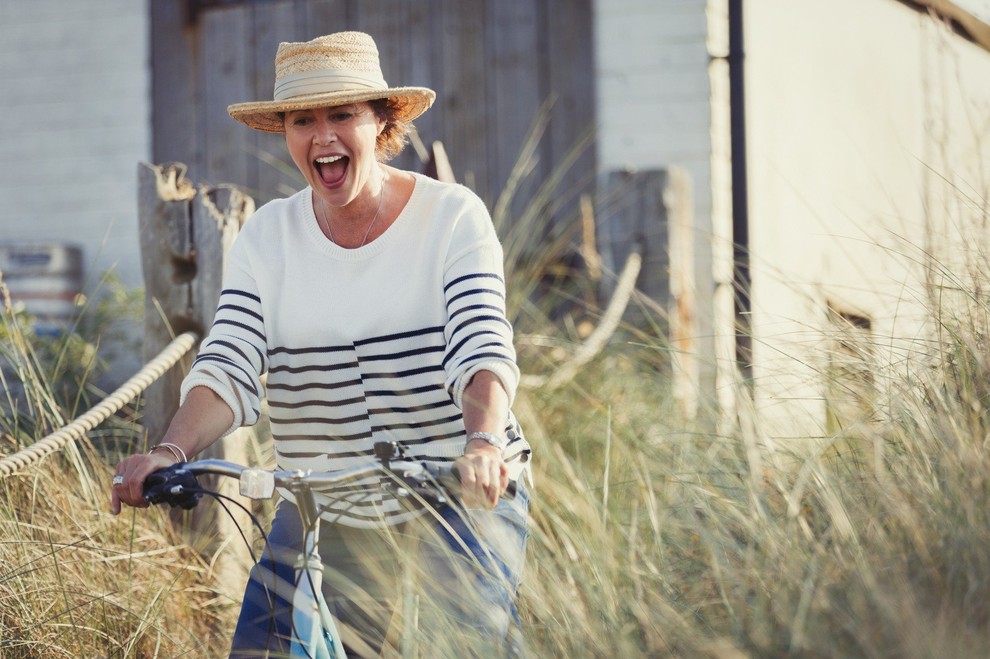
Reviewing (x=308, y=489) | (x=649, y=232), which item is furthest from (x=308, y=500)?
(x=649, y=232)

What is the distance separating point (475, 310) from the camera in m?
2.51

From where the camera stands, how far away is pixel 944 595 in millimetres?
1747

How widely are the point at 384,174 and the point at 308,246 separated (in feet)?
0.80

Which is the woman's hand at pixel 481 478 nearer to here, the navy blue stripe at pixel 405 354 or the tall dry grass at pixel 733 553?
the tall dry grass at pixel 733 553

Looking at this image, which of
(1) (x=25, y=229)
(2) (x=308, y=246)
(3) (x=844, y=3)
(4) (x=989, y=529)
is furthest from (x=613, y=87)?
(4) (x=989, y=529)

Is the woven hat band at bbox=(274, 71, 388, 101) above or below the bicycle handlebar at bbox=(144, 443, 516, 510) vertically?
above

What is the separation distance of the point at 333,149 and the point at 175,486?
86 centimetres

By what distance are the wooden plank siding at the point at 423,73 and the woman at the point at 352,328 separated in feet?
13.2

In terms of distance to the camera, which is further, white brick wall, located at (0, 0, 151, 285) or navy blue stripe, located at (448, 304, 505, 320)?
white brick wall, located at (0, 0, 151, 285)

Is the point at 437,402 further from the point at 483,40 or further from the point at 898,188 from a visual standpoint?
the point at 898,188

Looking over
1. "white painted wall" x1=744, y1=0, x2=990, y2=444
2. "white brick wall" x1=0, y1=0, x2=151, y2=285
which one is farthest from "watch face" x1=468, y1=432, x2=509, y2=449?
"white brick wall" x1=0, y1=0, x2=151, y2=285

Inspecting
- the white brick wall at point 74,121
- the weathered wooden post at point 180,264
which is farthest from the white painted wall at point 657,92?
the weathered wooden post at point 180,264

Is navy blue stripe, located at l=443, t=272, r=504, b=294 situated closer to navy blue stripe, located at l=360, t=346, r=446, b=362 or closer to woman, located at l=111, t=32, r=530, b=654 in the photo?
woman, located at l=111, t=32, r=530, b=654

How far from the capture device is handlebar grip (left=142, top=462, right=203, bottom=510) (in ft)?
7.00
